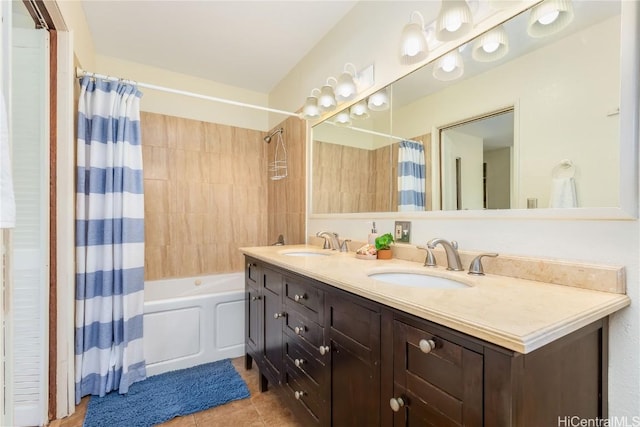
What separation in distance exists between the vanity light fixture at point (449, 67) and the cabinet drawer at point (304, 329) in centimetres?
126

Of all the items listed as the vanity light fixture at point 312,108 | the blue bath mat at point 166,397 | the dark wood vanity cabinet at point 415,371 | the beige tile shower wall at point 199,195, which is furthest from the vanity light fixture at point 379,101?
the blue bath mat at point 166,397

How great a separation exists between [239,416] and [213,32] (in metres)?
2.57

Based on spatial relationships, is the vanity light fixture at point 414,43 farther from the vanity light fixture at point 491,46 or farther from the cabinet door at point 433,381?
the cabinet door at point 433,381

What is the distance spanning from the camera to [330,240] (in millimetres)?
2059

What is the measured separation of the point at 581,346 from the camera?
2.40 feet

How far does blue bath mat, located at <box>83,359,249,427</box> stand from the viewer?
1.56 meters

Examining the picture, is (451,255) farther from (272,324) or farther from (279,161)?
(279,161)

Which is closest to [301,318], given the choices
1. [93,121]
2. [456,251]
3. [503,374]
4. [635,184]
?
[456,251]

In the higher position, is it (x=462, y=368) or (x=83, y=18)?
(x=83, y=18)

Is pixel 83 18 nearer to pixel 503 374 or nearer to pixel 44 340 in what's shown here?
pixel 44 340

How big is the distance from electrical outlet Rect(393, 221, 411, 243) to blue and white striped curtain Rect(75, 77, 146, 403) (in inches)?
66.0

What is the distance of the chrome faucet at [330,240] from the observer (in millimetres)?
2010

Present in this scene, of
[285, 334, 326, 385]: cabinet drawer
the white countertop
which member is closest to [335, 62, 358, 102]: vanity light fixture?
the white countertop

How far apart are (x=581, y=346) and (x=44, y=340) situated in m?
2.27
